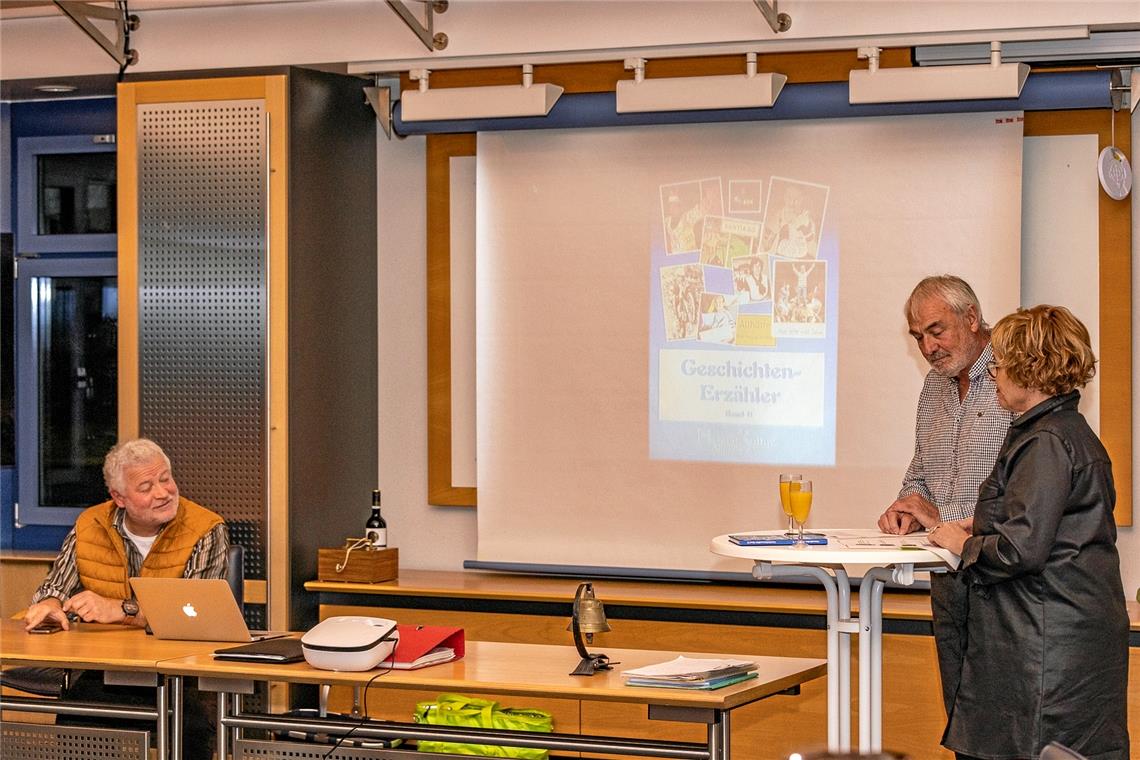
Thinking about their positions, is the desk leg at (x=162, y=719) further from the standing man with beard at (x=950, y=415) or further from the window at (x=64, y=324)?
the window at (x=64, y=324)

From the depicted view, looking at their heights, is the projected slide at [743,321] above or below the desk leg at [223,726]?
above

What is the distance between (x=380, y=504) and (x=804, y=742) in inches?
79.2

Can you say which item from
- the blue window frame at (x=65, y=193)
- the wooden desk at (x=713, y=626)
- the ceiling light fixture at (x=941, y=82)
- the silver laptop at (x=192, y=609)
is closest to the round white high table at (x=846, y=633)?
the wooden desk at (x=713, y=626)

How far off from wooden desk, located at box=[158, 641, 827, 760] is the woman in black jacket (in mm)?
487

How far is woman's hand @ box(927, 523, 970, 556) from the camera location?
3391mm

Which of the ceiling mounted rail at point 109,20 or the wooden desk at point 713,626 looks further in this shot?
the ceiling mounted rail at point 109,20

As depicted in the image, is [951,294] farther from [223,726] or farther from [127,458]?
[127,458]

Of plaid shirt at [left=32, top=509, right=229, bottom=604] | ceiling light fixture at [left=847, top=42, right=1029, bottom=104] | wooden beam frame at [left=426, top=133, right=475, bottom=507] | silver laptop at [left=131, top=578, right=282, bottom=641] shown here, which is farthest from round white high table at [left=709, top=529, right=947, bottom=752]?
wooden beam frame at [left=426, top=133, right=475, bottom=507]

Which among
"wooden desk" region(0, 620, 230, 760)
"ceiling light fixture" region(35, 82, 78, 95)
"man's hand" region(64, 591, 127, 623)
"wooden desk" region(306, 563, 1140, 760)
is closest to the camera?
"wooden desk" region(0, 620, 230, 760)

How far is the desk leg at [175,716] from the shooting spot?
3.82m

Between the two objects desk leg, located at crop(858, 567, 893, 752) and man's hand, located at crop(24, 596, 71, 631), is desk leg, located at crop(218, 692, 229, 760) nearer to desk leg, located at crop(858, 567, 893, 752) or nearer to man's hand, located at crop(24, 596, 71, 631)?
man's hand, located at crop(24, 596, 71, 631)

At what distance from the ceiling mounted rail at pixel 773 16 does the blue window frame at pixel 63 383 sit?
3180mm

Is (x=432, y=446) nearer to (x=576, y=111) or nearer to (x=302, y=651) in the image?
(x=576, y=111)

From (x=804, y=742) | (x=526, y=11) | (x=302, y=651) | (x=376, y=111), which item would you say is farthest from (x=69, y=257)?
(x=804, y=742)
